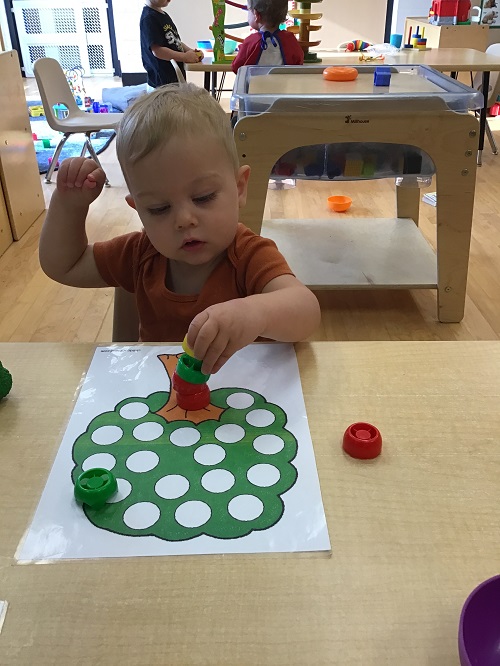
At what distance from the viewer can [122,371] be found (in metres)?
0.57

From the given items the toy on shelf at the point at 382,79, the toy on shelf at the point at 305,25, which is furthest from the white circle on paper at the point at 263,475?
the toy on shelf at the point at 305,25

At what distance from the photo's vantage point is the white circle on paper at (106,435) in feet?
1.57

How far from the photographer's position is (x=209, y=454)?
18.2 inches

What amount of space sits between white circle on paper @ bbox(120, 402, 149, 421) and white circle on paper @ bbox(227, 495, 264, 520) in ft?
0.43

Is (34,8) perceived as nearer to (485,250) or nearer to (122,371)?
(485,250)

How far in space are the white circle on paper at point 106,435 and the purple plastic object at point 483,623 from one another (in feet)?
0.94

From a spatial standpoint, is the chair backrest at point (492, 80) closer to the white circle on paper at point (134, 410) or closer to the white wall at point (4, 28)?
the white circle on paper at point (134, 410)

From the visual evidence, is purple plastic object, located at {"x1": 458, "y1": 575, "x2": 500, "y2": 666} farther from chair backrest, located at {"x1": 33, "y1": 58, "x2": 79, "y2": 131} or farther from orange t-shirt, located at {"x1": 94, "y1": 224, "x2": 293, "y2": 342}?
chair backrest, located at {"x1": 33, "y1": 58, "x2": 79, "y2": 131}

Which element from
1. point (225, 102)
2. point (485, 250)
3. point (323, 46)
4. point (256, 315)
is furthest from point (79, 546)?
point (323, 46)

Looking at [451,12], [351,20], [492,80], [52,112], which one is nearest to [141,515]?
[52,112]

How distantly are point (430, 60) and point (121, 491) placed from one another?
2.63 meters

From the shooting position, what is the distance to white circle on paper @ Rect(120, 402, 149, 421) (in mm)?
506

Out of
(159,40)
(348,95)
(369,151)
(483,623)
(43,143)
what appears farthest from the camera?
(43,143)

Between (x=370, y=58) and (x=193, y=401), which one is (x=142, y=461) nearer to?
(x=193, y=401)
